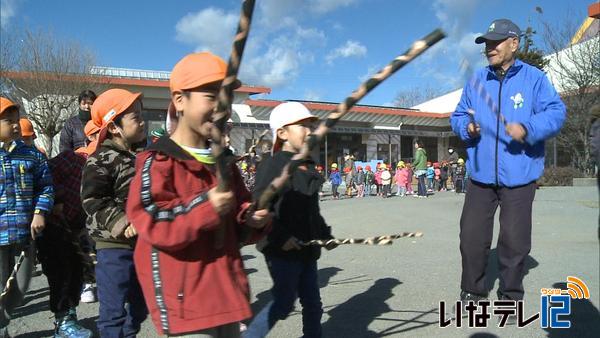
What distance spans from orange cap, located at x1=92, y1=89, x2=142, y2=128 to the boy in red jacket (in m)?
1.25

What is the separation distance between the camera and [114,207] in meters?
2.79

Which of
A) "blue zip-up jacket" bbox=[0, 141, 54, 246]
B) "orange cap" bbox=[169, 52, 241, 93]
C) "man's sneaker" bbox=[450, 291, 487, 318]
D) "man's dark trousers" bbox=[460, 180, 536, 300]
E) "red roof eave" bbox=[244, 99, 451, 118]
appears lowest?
"man's sneaker" bbox=[450, 291, 487, 318]

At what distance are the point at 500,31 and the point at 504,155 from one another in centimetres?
91

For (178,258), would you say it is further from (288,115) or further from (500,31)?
(500,31)

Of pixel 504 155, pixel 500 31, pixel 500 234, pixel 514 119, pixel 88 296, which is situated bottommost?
pixel 88 296

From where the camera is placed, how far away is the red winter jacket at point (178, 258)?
70.3 inches

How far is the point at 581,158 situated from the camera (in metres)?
21.6

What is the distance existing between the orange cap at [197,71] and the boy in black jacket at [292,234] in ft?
3.66

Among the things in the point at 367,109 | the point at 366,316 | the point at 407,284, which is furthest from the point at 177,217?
the point at 367,109

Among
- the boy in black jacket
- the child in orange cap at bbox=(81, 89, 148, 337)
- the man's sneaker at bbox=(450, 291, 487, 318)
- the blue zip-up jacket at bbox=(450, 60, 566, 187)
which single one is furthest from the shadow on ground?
the child in orange cap at bbox=(81, 89, 148, 337)

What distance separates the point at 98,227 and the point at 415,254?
4.63 m

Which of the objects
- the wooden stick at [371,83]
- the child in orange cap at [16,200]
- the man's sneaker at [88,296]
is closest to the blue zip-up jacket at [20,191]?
the child in orange cap at [16,200]

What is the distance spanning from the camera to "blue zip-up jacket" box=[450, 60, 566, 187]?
11.7 feet

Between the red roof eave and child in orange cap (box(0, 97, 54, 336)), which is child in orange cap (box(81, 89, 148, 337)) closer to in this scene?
child in orange cap (box(0, 97, 54, 336))
